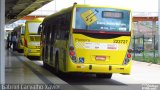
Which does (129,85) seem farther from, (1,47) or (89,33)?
(1,47)

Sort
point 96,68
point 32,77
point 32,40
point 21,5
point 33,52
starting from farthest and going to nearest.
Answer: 1. point 21,5
2. point 32,40
3. point 33,52
4. point 96,68
5. point 32,77

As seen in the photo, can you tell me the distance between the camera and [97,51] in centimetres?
1641

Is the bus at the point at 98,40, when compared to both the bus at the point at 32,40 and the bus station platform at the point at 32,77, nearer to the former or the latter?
the bus station platform at the point at 32,77

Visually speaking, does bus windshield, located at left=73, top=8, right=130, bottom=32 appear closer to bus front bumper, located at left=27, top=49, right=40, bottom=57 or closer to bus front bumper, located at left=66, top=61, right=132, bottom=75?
bus front bumper, located at left=66, top=61, right=132, bottom=75

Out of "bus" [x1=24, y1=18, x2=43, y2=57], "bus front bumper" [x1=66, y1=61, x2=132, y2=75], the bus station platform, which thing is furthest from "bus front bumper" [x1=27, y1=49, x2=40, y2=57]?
"bus front bumper" [x1=66, y1=61, x2=132, y2=75]

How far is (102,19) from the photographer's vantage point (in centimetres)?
1666

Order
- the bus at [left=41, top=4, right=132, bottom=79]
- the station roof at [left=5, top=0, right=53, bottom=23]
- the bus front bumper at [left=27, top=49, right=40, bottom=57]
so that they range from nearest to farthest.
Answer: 1. the bus at [left=41, top=4, right=132, bottom=79]
2. the station roof at [left=5, top=0, right=53, bottom=23]
3. the bus front bumper at [left=27, top=49, right=40, bottom=57]

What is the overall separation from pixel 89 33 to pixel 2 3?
6186mm

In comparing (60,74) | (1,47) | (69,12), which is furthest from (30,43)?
(1,47)

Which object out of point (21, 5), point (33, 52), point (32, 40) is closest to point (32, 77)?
point (33, 52)

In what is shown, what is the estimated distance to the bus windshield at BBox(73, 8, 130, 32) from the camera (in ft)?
53.9

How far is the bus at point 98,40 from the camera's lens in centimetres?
1634

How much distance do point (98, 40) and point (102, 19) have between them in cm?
83

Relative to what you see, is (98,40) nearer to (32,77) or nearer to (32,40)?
(32,77)
